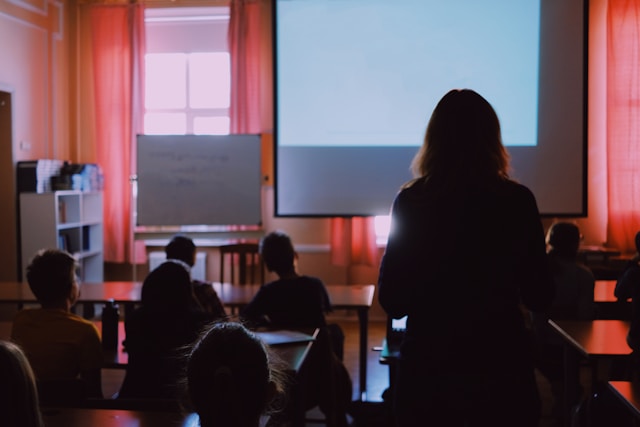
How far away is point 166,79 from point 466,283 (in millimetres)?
5685

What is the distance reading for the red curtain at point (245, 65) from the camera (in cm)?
663

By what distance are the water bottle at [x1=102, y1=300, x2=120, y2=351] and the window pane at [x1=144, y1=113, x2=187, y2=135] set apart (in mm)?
4110

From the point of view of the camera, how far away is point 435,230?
1.77m

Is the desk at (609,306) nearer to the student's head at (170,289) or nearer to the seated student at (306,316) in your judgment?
the seated student at (306,316)

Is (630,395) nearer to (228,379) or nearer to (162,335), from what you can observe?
(228,379)

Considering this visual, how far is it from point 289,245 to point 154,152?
3098 millimetres

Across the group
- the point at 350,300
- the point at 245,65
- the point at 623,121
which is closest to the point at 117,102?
the point at 245,65

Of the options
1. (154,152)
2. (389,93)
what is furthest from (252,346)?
(154,152)

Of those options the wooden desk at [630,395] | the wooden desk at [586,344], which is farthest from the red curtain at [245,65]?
the wooden desk at [630,395]

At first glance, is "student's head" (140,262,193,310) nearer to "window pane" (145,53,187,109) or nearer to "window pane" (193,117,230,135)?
"window pane" (193,117,230,135)

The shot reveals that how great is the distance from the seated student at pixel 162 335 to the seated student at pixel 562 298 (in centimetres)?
171

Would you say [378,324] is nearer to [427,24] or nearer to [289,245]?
[427,24]

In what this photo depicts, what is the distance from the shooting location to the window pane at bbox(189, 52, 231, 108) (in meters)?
6.87

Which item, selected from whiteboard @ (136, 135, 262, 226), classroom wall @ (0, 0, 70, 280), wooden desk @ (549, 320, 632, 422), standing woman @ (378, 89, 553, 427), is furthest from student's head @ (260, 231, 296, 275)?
classroom wall @ (0, 0, 70, 280)
